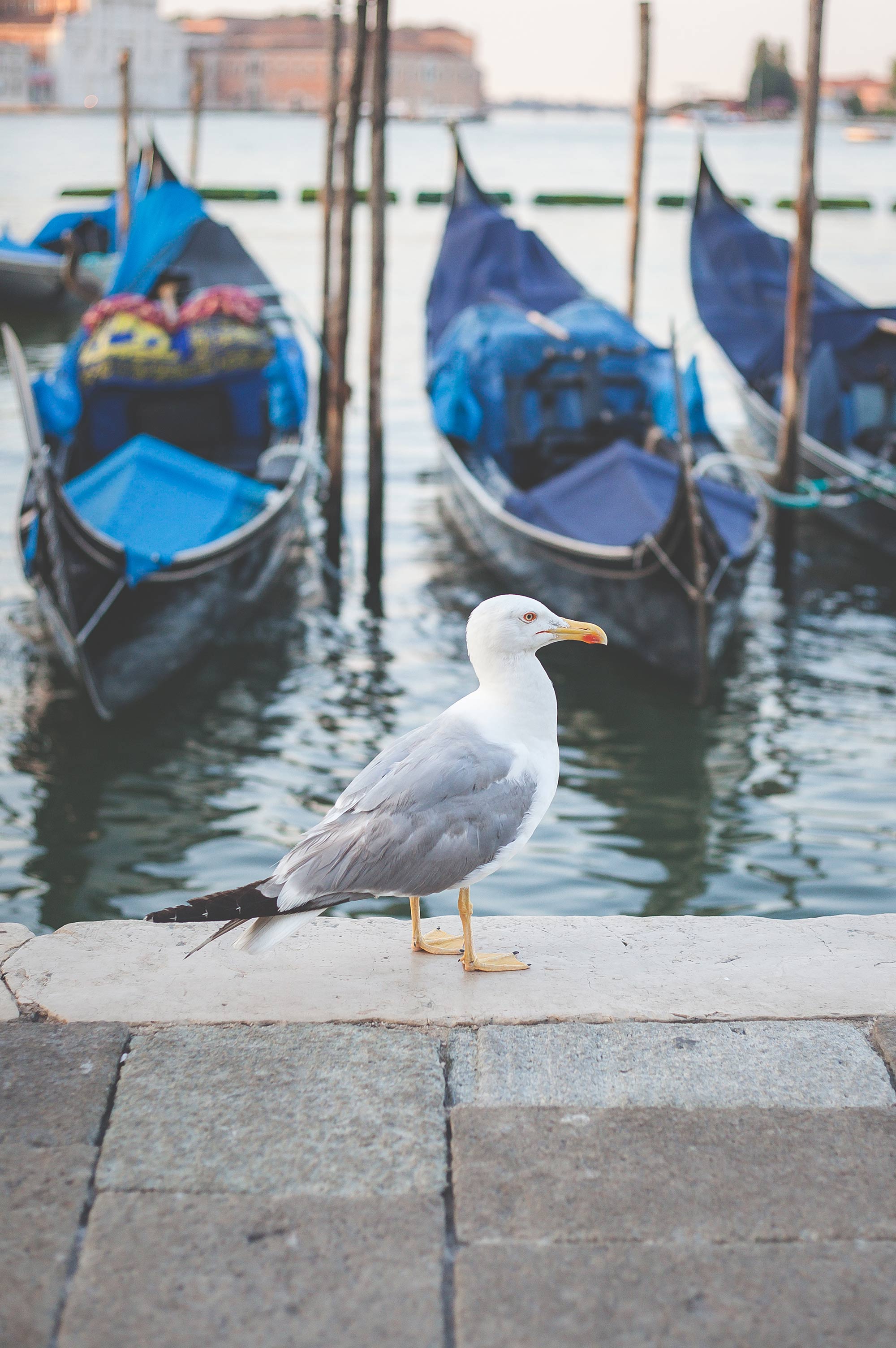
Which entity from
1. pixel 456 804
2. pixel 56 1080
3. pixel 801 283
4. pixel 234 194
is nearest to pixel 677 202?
pixel 234 194

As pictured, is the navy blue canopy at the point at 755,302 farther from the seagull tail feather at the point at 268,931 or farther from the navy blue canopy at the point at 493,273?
the seagull tail feather at the point at 268,931

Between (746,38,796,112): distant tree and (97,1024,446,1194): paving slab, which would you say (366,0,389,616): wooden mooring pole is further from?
(746,38,796,112): distant tree

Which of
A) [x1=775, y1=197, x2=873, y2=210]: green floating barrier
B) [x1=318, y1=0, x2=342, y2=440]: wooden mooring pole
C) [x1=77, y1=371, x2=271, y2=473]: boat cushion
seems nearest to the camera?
[x1=77, y1=371, x2=271, y2=473]: boat cushion

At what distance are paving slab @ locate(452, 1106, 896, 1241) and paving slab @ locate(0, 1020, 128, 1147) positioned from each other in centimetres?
54

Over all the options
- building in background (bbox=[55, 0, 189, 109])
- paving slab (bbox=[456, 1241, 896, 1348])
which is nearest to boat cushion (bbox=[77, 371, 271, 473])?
paving slab (bbox=[456, 1241, 896, 1348])

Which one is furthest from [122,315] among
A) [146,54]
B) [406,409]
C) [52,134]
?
[146,54]

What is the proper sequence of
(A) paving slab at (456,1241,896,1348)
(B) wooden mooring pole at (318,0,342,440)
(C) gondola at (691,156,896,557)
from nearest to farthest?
(A) paving slab at (456,1241,896,1348), (C) gondola at (691,156,896,557), (B) wooden mooring pole at (318,0,342,440)

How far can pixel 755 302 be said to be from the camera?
11.0 meters

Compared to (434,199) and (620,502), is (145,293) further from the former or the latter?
(434,199)

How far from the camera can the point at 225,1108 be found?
1990 millimetres

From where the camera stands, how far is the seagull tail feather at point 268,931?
7.30ft

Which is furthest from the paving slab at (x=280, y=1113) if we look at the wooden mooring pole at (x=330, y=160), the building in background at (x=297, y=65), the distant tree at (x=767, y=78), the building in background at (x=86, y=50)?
the building in background at (x=86, y=50)

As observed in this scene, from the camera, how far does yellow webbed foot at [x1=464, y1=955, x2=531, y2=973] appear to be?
240 cm

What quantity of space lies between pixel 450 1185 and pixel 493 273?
909 cm
